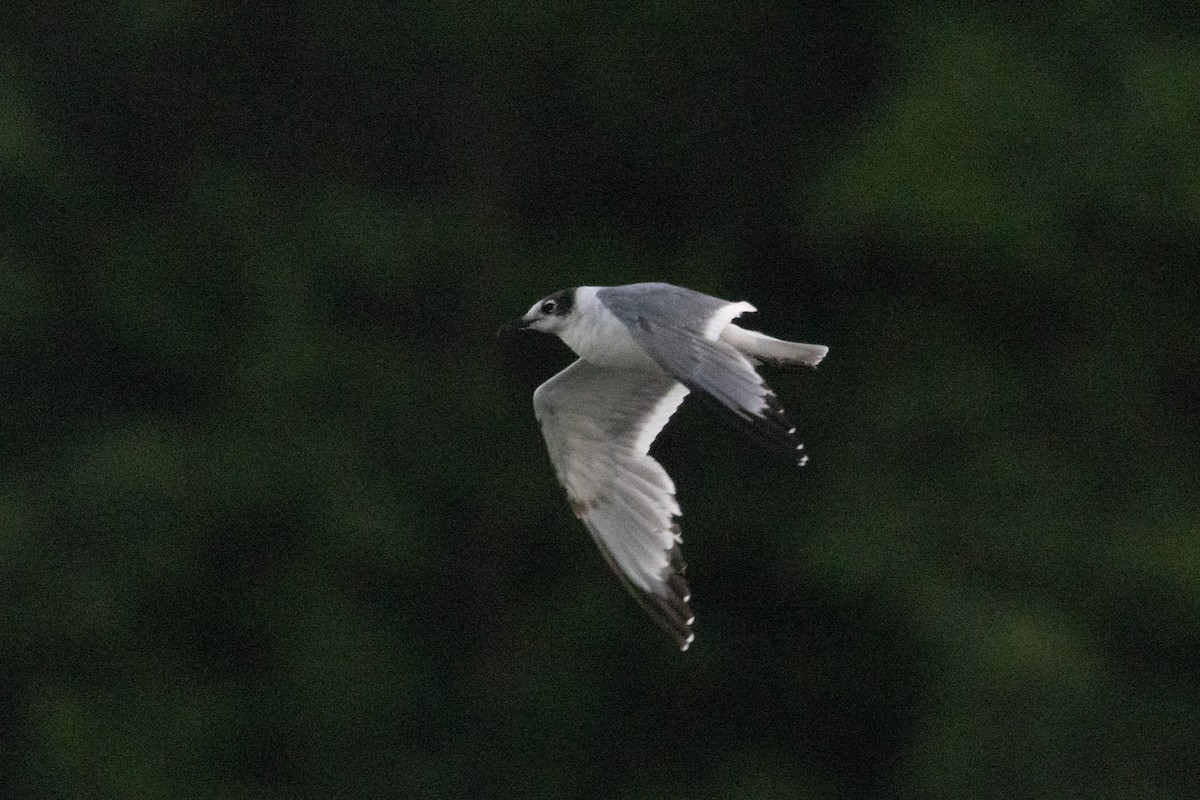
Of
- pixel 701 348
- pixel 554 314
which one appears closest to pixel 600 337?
pixel 554 314

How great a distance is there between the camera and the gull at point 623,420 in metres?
3.10

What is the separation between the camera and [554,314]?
3.22 metres

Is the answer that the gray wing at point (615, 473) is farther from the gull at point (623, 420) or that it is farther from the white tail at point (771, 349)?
the white tail at point (771, 349)

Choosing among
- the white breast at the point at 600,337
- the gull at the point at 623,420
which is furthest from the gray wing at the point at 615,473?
the white breast at the point at 600,337

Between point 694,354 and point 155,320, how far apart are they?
3.29 meters

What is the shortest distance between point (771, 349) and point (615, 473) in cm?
32

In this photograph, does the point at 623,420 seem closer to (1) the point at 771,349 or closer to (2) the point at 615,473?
(2) the point at 615,473

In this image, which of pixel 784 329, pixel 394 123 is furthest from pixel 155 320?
pixel 784 329

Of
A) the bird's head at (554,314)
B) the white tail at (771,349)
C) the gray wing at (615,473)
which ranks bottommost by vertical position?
the gray wing at (615,473)

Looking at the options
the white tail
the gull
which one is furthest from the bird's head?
the white tail

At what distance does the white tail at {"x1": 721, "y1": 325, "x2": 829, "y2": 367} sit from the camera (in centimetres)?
312

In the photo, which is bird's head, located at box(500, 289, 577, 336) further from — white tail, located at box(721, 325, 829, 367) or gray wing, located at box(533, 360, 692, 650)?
white tail, located at box(721, 325, 829, 367)

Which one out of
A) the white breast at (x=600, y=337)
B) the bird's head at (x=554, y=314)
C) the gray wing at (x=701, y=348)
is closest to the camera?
the gray wing at (x=701, y=348)

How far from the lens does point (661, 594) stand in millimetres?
3264
